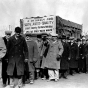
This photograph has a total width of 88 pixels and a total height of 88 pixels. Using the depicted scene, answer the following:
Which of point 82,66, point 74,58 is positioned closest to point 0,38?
point 74,58

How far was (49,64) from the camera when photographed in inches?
387

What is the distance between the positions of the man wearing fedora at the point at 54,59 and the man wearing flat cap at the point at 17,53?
249 centimetres

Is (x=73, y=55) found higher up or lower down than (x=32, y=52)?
lower down

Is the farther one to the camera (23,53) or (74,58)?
(74,58)

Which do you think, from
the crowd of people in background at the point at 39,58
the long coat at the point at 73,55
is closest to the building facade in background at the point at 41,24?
the crowd of people in background at the point at 39,58

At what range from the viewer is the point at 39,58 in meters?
10.6

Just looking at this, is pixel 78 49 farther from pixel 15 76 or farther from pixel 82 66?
pixel 15 76

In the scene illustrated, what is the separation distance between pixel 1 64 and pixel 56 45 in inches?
99.4

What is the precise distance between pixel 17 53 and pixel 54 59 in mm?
2713

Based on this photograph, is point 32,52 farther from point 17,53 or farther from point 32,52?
point 17,53

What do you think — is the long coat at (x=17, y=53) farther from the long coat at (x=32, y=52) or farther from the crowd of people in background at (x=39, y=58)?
the long coat at (x=32, y=52)

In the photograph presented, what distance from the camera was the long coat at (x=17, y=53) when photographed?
7.37 m

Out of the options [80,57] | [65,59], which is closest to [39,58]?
[65,59]

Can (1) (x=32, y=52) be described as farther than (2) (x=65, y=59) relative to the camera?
No
